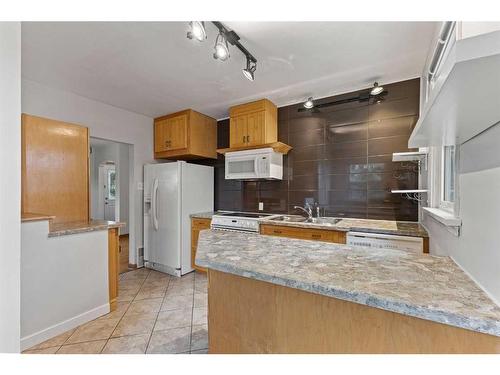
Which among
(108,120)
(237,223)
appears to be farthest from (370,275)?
(108,120)

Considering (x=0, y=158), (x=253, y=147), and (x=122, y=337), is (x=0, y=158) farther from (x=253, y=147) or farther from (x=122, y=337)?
(x=253, y=147)

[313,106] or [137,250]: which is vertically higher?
[313,106]

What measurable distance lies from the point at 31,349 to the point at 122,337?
64 centimetres

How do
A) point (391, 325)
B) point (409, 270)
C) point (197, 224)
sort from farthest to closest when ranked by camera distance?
point (197, 224), point (409, 270), point (391, 325)

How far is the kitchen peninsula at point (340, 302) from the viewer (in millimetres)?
656

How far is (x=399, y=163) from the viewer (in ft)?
8.41

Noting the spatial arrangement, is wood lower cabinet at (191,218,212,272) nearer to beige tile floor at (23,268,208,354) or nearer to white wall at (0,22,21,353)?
beige tile floor at (23,268,208,354)

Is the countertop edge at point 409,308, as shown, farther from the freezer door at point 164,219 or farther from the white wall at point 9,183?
the freezer door at point 164,219

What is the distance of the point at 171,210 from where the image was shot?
3.34 metres

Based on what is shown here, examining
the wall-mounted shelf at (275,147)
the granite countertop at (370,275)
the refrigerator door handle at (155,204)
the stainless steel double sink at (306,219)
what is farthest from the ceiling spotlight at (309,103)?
the refrigerator door handle at (155,204)

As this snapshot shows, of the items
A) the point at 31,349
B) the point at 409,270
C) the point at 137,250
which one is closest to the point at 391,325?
the point at 409,270

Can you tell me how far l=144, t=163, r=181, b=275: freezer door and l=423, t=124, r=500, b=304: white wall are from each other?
302cm

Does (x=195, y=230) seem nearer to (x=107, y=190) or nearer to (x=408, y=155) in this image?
(x=408, y=155)

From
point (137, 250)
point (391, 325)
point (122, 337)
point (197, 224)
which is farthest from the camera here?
point (137, 250)
